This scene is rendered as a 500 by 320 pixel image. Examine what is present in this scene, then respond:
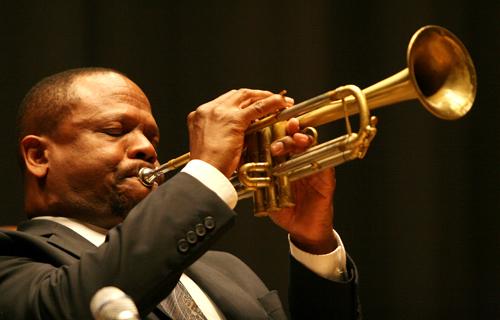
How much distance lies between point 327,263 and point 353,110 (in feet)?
1.55

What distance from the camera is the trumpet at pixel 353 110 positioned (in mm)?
1406

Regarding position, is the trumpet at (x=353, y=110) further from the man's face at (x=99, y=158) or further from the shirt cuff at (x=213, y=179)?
the man's face at (x=99, y=158)

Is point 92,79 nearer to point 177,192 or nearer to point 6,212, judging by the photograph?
point 177,192

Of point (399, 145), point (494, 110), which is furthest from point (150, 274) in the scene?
point (494, 110)

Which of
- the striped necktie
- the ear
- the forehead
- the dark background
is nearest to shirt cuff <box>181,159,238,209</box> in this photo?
the striped necktie

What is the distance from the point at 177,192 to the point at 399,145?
123cm

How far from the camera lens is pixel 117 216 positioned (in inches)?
67.4

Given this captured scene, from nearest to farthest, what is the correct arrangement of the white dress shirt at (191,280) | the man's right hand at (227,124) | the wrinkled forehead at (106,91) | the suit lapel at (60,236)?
1. the man's right hand at (227,124)
2. the suit lapel at (60,236)
3. the white dress shirt at (191,280)
4. the wrinkled forehead at (106,91)

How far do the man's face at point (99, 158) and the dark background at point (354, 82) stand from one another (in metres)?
0.67

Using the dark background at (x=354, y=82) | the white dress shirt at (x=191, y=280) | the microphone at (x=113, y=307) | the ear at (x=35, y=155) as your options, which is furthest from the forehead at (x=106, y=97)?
the microphone at (x=113, y=307)

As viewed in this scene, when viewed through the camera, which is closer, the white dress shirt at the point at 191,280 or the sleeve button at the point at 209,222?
the sleeve button at the point at 209,222

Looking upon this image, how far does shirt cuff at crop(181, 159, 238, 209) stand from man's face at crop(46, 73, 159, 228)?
316 millimetres

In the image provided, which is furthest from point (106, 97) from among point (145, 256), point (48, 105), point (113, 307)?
point (113, 307)

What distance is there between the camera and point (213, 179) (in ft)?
4.62
